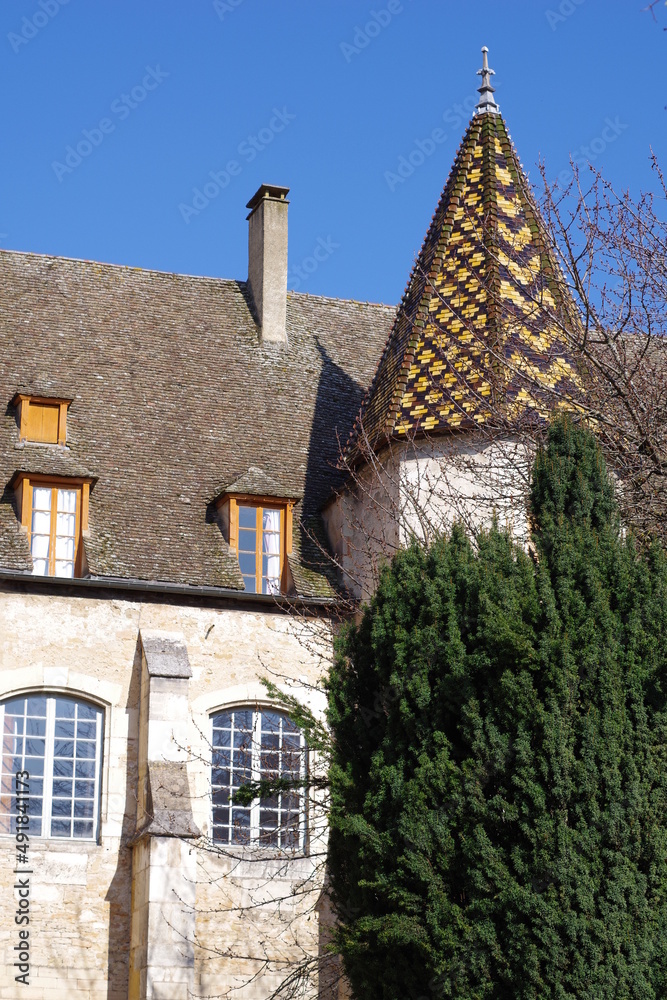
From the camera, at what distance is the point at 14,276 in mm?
20422

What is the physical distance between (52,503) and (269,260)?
5.88 m

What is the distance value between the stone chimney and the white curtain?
12.7ft

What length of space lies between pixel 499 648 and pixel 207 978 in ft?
24.4

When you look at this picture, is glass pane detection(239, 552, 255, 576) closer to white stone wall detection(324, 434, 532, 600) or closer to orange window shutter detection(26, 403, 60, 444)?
white stone wall detection(324, 434, 532, 600)

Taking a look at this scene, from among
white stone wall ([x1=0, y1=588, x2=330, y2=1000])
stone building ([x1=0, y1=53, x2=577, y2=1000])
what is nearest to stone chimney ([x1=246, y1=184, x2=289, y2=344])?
stone building ([x1=0, y1=53, x2=577, y2=1000])

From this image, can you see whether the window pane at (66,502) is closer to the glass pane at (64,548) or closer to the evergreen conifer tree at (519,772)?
the glass pane at (64,548)

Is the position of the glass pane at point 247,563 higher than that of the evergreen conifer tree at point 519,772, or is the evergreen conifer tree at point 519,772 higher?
the glass pane at point 247,563

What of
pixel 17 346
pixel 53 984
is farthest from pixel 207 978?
pixel 17 346

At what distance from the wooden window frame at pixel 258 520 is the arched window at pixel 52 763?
255 cm

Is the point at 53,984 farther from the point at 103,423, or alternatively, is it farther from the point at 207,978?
the point at 103,423

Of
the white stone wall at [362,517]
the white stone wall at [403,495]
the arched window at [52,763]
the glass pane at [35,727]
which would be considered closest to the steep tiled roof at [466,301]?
the white stone wall at [403,495]

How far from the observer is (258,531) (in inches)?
705

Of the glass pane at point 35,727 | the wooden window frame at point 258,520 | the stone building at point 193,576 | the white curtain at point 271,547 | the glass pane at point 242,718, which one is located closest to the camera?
the stone building at point 193,576

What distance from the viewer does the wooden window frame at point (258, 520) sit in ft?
58.0
